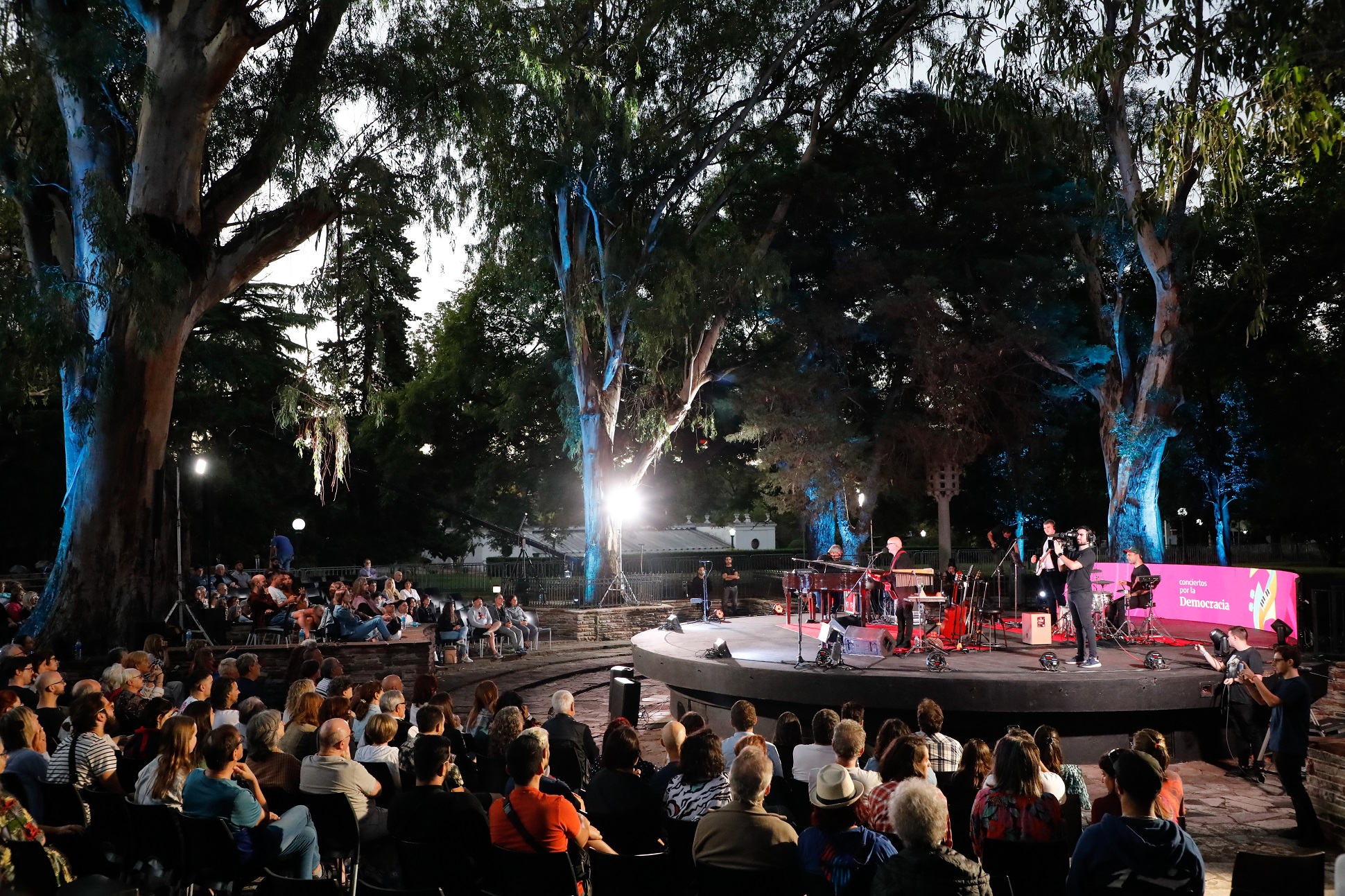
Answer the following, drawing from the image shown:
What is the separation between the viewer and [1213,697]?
10.7m

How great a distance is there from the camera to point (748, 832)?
4.38m

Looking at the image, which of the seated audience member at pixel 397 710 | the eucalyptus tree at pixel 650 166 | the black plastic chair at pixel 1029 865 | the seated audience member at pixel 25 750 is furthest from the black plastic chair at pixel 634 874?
the eucalyptus tree at pixel 650 166

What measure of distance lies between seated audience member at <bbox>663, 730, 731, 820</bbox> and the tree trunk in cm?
1213

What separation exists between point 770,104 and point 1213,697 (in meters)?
20.3

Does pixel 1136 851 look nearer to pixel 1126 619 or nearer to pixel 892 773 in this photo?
pixel 892 773

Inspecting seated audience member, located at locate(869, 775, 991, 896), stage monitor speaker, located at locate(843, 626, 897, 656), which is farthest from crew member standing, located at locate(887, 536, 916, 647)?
seated audience member, located at locate(869, 775, 991, 896)

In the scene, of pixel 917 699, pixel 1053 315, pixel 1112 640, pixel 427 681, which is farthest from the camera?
pixel 1053 315

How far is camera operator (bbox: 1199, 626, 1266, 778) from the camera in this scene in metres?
9.84

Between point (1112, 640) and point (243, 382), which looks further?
point (243, 382)

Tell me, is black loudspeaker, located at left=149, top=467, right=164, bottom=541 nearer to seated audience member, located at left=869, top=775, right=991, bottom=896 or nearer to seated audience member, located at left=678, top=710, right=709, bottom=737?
seated audience member, located at left=678, top=710, right=709, bottom=737

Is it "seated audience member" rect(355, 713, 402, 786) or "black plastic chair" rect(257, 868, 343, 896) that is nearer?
"black plastic chair" rect(257, 868, 343, 896)

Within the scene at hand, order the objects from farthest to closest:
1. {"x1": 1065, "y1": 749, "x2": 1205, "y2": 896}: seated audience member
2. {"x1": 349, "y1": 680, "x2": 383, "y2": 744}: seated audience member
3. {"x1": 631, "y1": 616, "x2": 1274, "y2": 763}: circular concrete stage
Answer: {"x1": 631, "y1": 616, "x2": 1274, "y2": 763}: circular concrete stage
{"x1": 349, "y1": 680, "x2": 383, "y2": 744}: seated audience member
{"x1": 1065, "y1": 749, "x2": 1205, "y2": 896}: seated audience member

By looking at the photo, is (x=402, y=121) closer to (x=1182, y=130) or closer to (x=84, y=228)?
(x=84, y=228)

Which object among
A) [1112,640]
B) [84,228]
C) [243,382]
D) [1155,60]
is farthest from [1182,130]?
[243,382]
